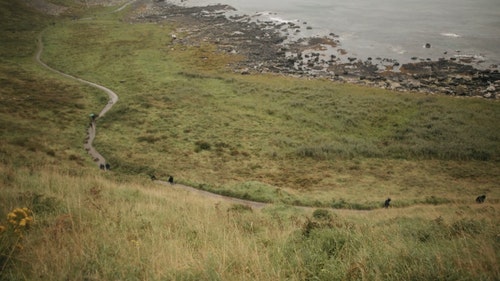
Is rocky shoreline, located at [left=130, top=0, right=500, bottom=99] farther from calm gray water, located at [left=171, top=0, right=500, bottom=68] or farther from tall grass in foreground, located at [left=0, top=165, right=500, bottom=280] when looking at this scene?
tall grass in foreground, located at [left=0, top=165, right=500, bottom=280]

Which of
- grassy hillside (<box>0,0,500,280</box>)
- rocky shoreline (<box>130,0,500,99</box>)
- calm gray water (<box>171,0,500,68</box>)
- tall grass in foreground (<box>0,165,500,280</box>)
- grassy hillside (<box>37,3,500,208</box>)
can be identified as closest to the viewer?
tall grass in foreground (<box>0,165,500,280</box>)

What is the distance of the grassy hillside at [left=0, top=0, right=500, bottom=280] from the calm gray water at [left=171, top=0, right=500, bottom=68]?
24508 mm

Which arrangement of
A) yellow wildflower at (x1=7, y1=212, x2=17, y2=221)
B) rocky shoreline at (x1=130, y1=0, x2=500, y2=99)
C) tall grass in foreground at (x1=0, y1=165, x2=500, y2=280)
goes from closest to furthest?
tall grass in foreground at (x1=0, y1=165, x2=500, y2=280)
yellow wildflower at (x1=7, y1=212, x2=17, y2=221)
rocky shoreline at (x1=130, y1=0, x2=500, y2=99)

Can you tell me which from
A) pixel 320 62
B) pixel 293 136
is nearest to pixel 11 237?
pixel 293 136

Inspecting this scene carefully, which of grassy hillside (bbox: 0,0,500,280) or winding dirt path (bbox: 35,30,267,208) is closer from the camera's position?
grassy hillside (bbox: 0,0,500,280)

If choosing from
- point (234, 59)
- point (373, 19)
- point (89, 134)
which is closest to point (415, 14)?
point (373, 19)

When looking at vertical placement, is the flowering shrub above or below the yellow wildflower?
below

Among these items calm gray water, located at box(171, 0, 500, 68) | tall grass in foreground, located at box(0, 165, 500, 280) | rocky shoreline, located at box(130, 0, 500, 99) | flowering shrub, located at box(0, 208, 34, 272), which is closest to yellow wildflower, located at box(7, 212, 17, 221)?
flowering shrub, located at box(0, 208, 34, 272)

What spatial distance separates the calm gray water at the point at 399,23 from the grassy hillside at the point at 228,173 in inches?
965

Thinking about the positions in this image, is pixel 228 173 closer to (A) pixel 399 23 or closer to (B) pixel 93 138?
(B) pixel 93 138

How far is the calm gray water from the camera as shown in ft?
248

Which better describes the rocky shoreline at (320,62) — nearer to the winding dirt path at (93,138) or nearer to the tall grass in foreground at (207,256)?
the winding dirt path at (93,138)

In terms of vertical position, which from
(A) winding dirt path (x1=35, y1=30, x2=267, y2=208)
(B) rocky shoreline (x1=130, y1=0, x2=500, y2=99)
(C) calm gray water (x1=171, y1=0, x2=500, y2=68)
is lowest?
(A) winding dirt path (x1=35, y1=30, x2=267, y2=208)

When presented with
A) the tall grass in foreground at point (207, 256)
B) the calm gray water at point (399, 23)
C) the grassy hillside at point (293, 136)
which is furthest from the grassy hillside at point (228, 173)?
the calm gray water at point (399, 23)
